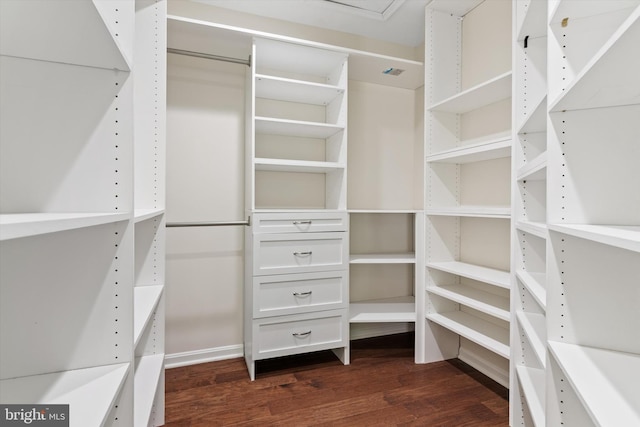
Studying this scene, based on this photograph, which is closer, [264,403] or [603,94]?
[603,94]

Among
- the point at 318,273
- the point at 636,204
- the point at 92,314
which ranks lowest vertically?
the point at 318,273

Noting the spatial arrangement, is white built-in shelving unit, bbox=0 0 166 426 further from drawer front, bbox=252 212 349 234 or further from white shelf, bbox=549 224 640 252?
drawer front, bbox=252 212 349 234

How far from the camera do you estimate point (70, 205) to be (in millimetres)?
815

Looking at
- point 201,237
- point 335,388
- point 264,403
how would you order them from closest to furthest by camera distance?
point 264,403, point 335,388, point 201,237

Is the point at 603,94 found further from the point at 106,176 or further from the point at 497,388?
the point at 497,388

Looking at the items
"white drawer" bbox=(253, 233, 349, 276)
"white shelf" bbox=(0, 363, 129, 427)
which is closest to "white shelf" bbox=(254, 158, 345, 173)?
"white drawer" bbox=(253, 233, 349, 276)

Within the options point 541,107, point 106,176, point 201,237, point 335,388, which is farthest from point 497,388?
point 106,176

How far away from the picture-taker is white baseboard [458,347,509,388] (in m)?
2.06

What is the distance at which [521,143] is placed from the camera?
1.63m

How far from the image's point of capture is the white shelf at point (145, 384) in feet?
4.04

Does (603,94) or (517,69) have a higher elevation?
(517,69)

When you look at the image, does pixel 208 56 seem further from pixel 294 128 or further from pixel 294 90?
pixel 294 128

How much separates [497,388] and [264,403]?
4.61 ft

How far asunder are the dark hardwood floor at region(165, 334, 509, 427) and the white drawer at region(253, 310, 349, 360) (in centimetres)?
18
